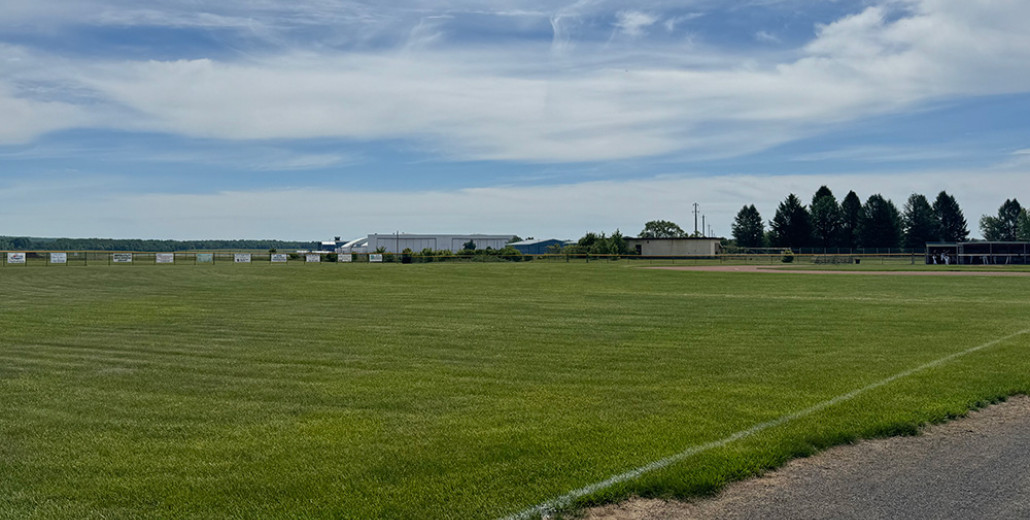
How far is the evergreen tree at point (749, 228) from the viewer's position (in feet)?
410

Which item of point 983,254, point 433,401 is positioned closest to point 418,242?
point 983,254

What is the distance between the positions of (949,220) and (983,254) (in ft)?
204

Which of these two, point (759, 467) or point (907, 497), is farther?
point (759, 467)

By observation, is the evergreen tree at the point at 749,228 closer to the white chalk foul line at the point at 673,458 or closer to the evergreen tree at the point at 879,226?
the evergreen tree at the point at 879,226

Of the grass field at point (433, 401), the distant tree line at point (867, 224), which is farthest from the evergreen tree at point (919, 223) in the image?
the grass field at point (433, 401)

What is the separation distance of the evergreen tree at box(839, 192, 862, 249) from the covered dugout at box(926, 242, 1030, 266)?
51348mm

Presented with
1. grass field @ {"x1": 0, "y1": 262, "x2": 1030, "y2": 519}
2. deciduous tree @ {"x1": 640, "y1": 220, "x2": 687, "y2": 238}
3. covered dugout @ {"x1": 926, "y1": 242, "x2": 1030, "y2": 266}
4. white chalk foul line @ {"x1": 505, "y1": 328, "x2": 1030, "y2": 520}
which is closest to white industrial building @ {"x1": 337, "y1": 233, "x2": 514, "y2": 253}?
deciduous tree @ {"x1": 640, "y1": 220, "x2": 687, "y2": 238}

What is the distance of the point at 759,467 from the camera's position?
582 centimetres

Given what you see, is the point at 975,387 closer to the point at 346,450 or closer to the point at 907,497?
the point at 907,497

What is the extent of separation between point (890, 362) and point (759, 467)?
5963 millimetres

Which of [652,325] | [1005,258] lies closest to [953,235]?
[1005,258]

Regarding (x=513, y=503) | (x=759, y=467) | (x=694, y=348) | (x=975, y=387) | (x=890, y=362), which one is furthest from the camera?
(x=694, y=348)

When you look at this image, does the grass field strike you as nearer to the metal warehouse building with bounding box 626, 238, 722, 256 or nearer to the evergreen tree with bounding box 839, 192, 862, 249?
the metal warehouse building with bounding box 626, 238, 722, 256

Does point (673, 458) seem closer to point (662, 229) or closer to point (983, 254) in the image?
point (983, 254)
